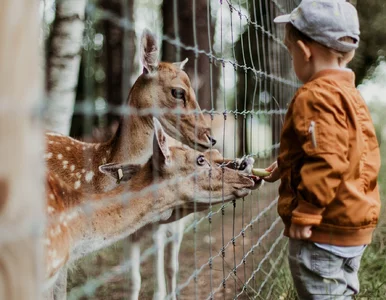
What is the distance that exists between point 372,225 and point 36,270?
1798 millimetres

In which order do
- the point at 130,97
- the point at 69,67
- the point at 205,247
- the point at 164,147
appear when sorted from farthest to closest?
the point at 205,247, the point at 69,67, the point at 130,97, the point at 164,147

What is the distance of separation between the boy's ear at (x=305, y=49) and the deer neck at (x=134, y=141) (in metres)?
1.56

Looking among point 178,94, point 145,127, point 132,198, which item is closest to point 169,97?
point 178,94

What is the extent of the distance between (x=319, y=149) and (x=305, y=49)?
48 cm

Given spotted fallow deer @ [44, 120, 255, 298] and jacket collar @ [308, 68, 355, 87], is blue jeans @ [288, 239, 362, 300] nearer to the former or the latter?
jacket collar @ [308, 68, 355, 87]

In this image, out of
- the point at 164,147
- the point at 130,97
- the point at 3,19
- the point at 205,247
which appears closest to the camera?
the point at 3,19

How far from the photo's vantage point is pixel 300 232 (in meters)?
2.54

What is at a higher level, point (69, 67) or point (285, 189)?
point (69, 67)

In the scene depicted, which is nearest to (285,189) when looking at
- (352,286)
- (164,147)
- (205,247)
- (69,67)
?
(352,286)

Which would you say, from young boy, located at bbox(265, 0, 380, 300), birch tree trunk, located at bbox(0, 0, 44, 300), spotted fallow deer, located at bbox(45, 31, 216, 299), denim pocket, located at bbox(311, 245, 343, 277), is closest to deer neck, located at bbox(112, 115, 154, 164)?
spotted fallow deer, located at bbox(45, 31, 216, 299)

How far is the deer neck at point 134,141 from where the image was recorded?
13.4ft

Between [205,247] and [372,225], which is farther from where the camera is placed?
[205,247]

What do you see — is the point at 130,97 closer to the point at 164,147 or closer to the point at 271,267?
the point at 164,147

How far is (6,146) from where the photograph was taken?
109 centimetres
